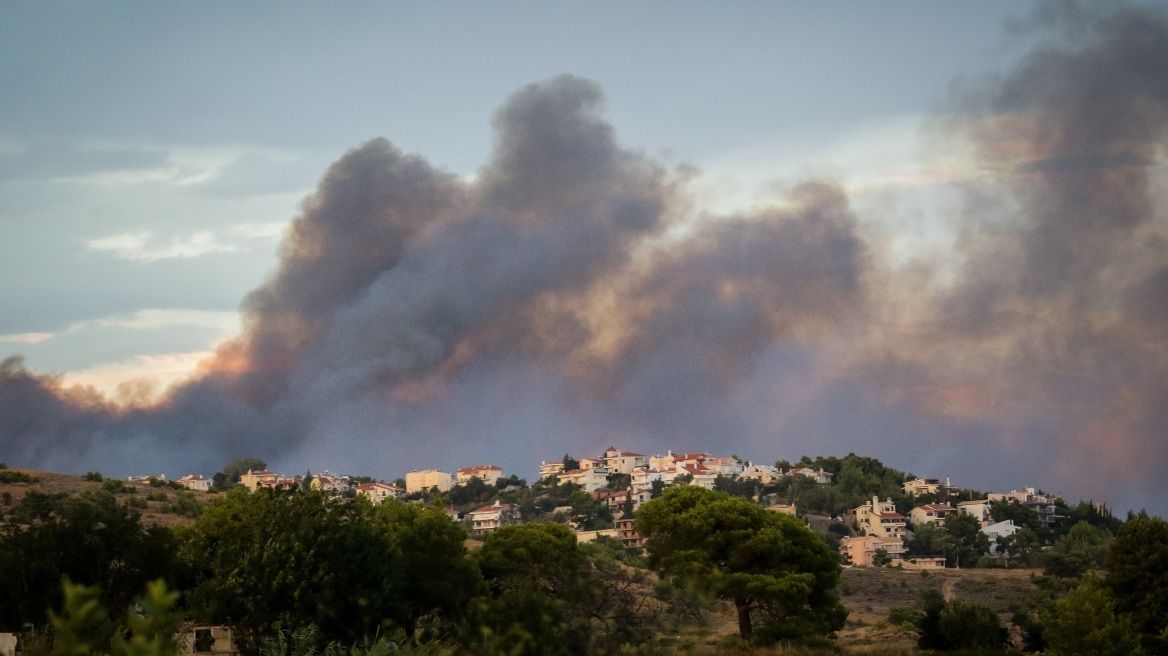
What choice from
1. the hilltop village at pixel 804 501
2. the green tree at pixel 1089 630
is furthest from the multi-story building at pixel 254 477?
the green tree at pixel 1089 630

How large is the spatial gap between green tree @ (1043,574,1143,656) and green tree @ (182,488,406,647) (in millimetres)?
15406

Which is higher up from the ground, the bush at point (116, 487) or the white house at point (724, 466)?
the white house at point (724, 466)

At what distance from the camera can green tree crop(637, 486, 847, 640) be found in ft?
118

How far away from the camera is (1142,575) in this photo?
36250 millimetres

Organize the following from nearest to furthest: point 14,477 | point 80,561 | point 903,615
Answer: point 80,561 < point 903,615 < point 14,477

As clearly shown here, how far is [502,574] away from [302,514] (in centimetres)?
1043

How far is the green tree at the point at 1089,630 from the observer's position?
25.2m

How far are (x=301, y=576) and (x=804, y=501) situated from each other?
88.5 meters

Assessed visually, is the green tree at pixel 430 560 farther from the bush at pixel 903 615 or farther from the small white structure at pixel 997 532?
the small white structure at pixel 997 532

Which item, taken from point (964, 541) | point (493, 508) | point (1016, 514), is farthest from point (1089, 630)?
point (1016, 514)

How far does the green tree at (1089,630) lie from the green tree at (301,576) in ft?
50.5

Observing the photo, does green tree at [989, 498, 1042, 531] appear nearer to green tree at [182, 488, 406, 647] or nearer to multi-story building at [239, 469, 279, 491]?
multi-story building at [239, 469, 279, 491]

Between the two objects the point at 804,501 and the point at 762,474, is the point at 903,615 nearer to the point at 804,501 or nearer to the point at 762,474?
the point at 804,501

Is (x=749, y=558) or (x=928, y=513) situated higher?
(x=928, y=513)
